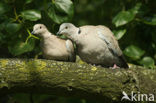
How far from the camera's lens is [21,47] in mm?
3133

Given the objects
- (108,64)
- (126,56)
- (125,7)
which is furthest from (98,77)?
(125,7)

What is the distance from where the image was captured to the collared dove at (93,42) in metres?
3.23

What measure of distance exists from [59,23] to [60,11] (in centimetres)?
14

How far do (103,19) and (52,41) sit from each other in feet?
6.91

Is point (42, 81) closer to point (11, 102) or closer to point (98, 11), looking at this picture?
point (11, 102)

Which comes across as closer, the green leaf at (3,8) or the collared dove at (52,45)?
the green leaf at (3,8)

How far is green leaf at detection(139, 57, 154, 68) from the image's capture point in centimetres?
376

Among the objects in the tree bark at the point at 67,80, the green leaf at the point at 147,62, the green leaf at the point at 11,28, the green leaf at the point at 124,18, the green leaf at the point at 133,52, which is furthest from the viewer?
the green leaf at the point at 147,62

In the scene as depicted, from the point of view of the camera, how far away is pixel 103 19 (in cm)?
518

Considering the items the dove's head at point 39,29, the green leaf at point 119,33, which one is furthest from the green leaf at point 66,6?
the green leaf at point 119,33

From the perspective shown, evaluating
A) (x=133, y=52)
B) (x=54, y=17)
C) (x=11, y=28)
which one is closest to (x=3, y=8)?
(x=11, y=28)

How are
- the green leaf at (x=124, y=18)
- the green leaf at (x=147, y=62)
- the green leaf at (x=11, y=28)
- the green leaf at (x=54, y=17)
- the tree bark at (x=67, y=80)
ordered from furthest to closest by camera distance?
the green leaf at (x=147, y=62), the green leaf at (x=124, y=18), the green leaf at (x=54, y=17), the green leaf at (x=11, y=28), the tree bark at (x=67, y=80)

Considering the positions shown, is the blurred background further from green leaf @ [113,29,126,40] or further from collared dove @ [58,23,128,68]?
collared dove @ [58,23,128,68]

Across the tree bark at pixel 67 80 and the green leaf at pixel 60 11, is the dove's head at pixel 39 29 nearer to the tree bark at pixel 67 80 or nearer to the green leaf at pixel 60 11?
the green leaf at pixel 60 11
